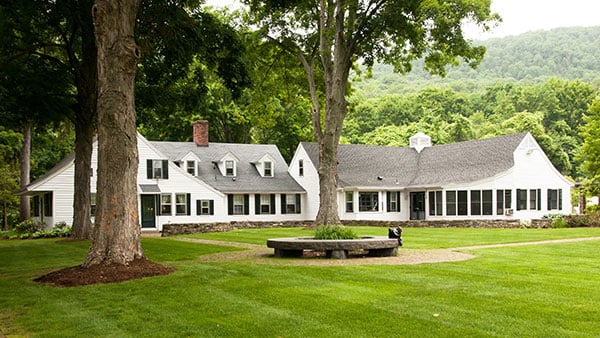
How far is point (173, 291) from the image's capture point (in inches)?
404

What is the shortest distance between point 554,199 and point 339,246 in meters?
26.2

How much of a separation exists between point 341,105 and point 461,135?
36.8m

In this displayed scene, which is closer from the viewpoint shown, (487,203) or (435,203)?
(487,203)

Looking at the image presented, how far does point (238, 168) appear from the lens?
41188 mm

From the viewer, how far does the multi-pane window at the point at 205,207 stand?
120 feet

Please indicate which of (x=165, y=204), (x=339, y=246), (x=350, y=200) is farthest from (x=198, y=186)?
(x=339, y=246)

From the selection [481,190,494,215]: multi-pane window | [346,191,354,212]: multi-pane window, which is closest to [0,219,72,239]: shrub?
[346,191,354,212]: multi-pane window

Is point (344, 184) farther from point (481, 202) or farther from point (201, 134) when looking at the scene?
point (201, 134)

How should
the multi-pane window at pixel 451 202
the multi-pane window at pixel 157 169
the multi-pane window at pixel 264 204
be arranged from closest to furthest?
1. the multi-pane window at pixel 157 169
2. the multi-pane window at pixel 451 202
3. the multi-pane window at pixel 264 204

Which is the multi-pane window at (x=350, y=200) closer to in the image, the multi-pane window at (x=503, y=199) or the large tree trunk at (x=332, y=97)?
the large tree trunk at (x=332, y=97)

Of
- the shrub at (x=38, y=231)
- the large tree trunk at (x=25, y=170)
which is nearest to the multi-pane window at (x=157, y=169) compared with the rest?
the shrub at (x=38, y=231)

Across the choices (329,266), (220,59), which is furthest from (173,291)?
(220,59)

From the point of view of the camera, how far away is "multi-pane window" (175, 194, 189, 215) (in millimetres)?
35875

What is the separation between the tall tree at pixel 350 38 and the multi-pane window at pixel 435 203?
8.67 meters
